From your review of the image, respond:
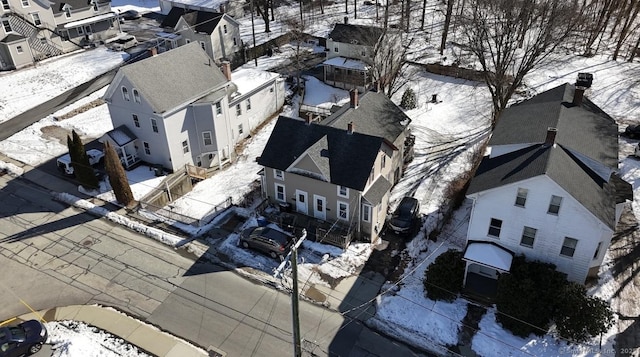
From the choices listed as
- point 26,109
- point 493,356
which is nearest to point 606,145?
point 493,356

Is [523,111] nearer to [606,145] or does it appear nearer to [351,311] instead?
[606,145]

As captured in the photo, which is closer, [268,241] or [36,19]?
[268,241]

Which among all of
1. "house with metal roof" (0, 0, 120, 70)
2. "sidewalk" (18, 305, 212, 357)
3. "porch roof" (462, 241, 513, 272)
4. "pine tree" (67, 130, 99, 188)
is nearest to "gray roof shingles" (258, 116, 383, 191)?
"porch roof" (462, 241, 513, 272)

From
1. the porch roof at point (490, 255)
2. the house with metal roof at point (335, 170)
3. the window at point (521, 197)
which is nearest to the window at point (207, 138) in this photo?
the house with metal roof at point (335, 170)

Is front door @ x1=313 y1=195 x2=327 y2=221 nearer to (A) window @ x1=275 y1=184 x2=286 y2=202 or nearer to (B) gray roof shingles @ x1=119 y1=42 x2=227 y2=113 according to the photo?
(A) window @ x1=275 y1=184 x2=286 y2=202

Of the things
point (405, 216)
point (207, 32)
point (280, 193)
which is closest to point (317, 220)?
point (280, 193)

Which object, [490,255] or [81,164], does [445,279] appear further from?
[81,164]
